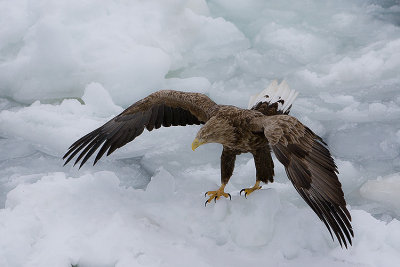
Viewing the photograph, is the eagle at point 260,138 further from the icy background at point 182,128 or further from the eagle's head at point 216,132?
the icy background at point 182,128

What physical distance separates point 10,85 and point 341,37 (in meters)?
4.43

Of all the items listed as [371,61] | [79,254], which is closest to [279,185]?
[79,254]

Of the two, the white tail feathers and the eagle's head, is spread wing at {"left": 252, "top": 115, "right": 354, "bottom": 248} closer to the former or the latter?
the eagle's head

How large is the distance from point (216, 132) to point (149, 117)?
868 mm

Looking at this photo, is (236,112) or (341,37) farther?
(341,37)

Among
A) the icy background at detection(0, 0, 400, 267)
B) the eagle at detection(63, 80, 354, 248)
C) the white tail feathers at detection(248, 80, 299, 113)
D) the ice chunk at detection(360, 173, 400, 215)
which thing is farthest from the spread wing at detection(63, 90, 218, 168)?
the ice chunk at detection(360, 173, 400, 215)

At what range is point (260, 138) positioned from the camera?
3035 millimetres

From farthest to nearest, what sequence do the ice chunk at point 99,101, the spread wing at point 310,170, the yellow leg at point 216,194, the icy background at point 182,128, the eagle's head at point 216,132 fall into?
the ice chunk at point 99,101, the yellow leg at point 216,194, the eagle's head at point 216,132, the icy background at point 182,128, the spread wing at point 310,170

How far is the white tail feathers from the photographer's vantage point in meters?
3.72

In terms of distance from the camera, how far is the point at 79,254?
8.70 ft

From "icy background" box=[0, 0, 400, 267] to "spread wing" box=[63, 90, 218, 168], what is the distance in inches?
11.9

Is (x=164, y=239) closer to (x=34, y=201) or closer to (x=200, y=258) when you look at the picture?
(x=200, y=258)

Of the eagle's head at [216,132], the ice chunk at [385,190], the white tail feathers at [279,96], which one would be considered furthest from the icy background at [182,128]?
the white tail feathers at [279,96]

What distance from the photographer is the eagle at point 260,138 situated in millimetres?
2418
